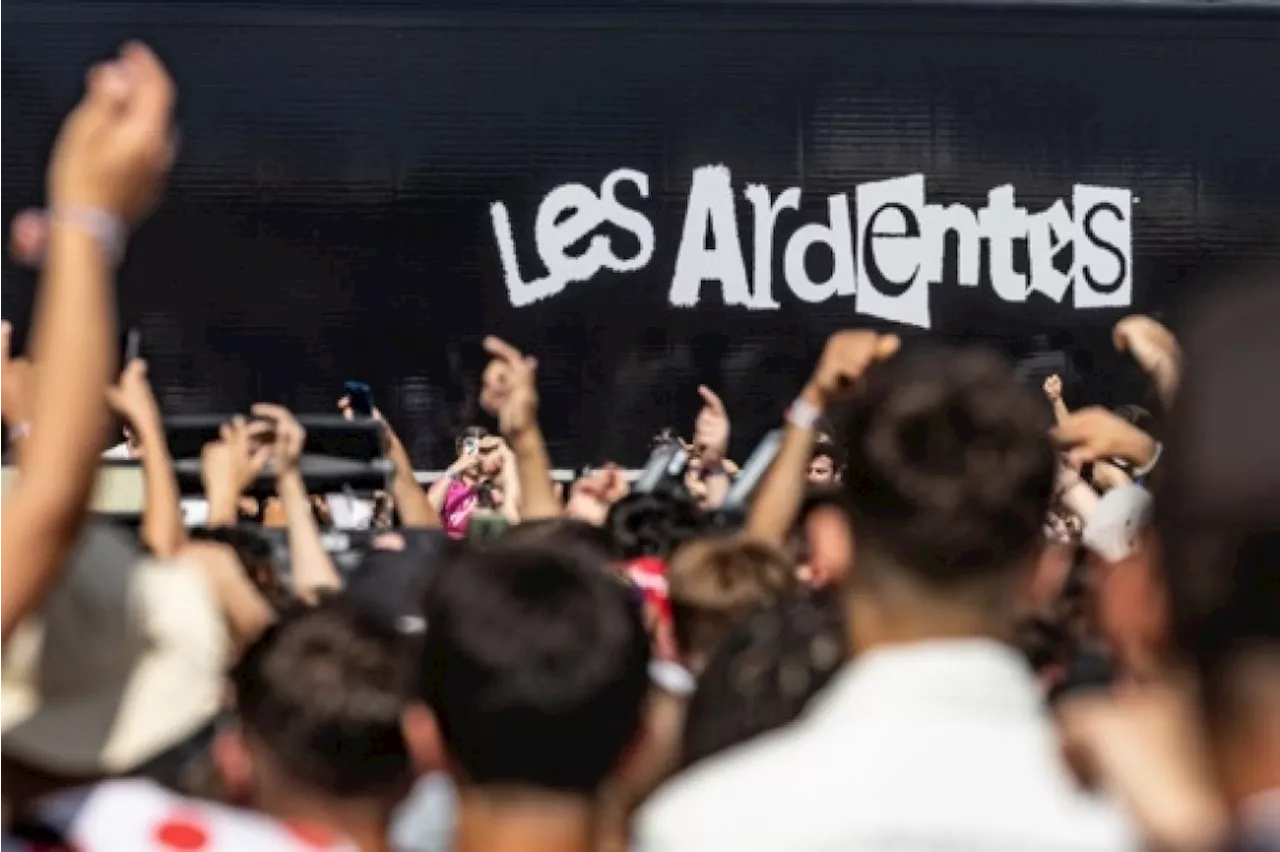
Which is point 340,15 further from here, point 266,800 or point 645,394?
point 266,800

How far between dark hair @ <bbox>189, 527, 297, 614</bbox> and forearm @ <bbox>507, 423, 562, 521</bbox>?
63cm

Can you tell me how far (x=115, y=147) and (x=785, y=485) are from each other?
2003 millimetres

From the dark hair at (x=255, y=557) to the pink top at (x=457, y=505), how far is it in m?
4.85

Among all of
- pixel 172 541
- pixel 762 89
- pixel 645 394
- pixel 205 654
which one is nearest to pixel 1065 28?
pixel 762 89

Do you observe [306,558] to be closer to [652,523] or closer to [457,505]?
[652,523]

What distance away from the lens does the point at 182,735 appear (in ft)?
8.74

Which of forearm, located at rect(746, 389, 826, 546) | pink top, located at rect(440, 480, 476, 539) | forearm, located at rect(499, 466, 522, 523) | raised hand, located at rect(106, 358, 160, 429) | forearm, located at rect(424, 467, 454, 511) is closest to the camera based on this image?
raised hand, located at rect(106, 358, 160, 429)

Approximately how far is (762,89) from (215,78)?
2502 mm

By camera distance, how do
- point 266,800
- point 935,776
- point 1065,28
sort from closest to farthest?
point 935,776, point 266,800, point 1065,28

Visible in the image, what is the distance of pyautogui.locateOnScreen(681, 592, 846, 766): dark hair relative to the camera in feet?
8.97

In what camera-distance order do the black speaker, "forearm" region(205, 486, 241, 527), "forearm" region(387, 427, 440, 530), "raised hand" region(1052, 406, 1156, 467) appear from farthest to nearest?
the black speaker
"forearm" region(387, 427, 440, 530)
"forearm" region(205, 486, 241, 527)
"raised hand" region(1052, 406, 1156, 467)

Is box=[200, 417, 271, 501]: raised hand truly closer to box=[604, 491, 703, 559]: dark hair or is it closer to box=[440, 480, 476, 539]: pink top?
box=[604, 491, 703, 559]: dark hair

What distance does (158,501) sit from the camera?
3635 mm

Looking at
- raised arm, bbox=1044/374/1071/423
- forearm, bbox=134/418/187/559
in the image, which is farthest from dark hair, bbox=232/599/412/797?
raised arm, bbox=1044/374/1071/423
